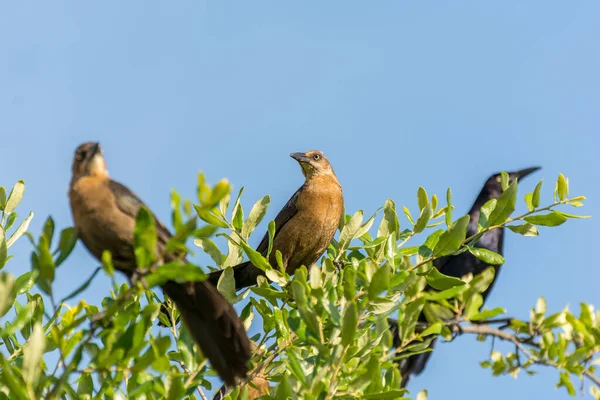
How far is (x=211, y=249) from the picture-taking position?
4637 mm

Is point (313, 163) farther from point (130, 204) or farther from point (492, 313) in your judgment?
point (492, 313)

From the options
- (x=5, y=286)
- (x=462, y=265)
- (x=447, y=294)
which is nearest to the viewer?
(x=5, y=286)

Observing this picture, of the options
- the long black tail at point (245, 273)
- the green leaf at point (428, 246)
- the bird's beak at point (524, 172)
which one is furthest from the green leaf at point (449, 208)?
the bird's beak at point (524, 172)

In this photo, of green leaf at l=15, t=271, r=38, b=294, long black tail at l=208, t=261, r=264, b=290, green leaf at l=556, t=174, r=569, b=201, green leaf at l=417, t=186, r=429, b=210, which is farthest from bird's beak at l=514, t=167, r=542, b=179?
green leaf at l=15, t=271, r=38, b=294

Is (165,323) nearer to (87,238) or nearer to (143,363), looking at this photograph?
(87,238)

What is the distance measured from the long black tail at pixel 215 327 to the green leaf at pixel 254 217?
76cm

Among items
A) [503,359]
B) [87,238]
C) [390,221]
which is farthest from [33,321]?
[503,359]

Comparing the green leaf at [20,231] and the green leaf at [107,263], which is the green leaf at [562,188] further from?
the green leaf at [20,231]

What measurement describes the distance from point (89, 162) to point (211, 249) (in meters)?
0.91

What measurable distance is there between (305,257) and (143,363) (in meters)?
3.12

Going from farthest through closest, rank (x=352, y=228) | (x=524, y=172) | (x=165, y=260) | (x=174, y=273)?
(x=524, y=172)
(x=352, y=228)
(x=165, y=260)
(x=174, y=273)

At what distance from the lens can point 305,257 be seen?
19.5 ft

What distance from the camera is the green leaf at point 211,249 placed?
4629mm

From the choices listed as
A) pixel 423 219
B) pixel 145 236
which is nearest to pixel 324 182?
pixel 423 219
